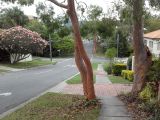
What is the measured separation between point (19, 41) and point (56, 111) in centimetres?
3800

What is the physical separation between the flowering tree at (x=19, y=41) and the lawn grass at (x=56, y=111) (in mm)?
34904

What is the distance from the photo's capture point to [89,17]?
56.8 ft

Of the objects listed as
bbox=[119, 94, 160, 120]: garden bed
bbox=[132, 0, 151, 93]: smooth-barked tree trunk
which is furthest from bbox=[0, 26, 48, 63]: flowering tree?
bbox=[119, 94, 160, 120]: garden bed

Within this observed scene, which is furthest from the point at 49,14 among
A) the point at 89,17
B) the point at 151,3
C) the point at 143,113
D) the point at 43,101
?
the point at 143,113

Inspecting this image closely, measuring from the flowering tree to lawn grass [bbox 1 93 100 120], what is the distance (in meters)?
34.9

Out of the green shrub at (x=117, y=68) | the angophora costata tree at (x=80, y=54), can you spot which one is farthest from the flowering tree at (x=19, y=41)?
the angophora costata tree at (x=80, y=54)

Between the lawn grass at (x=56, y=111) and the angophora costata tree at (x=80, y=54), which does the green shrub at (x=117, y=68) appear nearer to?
the lawn grass at (x=56, y=111)

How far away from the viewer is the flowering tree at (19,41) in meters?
50.4

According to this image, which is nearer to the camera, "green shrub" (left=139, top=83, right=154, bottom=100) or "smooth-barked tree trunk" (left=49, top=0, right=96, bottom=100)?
"smooth-barked tree trunk" (left=49, top=0, right=96, bottom=100)

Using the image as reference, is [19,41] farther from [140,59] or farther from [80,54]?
[80,54]

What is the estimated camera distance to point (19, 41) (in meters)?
50.7

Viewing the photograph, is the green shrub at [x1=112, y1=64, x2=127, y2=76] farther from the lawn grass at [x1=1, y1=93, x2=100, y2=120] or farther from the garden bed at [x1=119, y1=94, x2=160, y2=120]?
the garden bed at [x1=119, y1=94, x2=160, y2=120]

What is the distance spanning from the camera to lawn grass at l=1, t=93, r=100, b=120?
12.4m

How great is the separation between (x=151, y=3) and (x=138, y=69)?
462 cm
